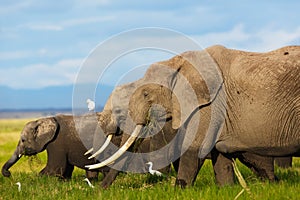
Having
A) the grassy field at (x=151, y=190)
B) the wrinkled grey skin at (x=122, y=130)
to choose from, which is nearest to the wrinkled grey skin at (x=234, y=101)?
the grassy field at (x=151, y=190)

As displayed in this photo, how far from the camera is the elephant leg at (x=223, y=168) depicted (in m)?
8.45

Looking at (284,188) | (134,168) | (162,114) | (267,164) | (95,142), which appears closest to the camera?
(284,188)

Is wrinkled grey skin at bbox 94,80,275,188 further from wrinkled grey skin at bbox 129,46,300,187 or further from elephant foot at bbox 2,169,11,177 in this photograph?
elephant foot at bbox 2,169,11,177

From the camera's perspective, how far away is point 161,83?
26.5 feet

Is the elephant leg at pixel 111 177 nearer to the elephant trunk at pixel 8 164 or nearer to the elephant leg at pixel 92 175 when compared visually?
the elephant leg at pixel 92 175

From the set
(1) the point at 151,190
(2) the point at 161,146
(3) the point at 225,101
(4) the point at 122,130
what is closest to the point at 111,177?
(4) the point at 122,130

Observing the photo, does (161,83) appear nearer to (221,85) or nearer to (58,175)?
(221,85)

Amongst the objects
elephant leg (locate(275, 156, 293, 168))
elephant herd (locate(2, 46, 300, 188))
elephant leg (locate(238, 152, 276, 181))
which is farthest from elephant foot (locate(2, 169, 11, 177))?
elephant leg (locate(275, 156, 293, 168))

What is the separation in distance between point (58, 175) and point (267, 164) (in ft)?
15.0

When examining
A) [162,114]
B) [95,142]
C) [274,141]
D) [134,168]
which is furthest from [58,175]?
[274,141]

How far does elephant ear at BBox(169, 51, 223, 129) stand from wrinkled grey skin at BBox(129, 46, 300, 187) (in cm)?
1

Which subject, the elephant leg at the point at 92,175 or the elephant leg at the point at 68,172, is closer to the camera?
the elephant leg at the point at 92,175

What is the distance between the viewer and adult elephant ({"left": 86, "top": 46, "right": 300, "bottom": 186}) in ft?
24.8

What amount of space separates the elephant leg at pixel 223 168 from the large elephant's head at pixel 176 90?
0.63 meters
